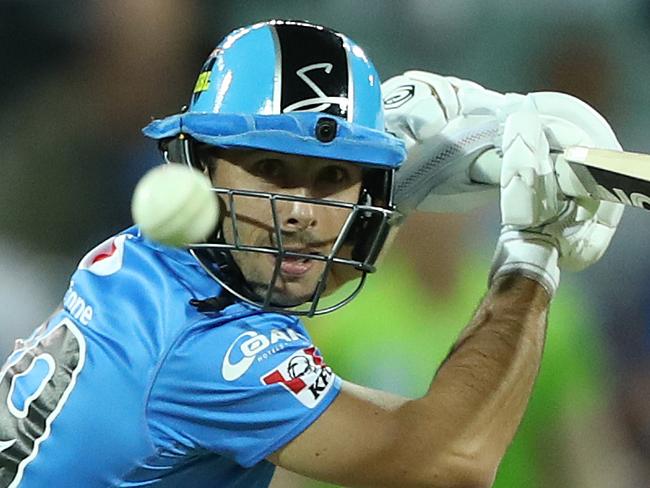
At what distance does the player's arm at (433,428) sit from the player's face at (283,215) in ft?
0.45

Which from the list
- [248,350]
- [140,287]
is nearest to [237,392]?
[248,350]

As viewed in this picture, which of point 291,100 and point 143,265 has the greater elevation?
point 291,100

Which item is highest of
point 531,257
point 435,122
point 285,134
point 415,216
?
point 285,134

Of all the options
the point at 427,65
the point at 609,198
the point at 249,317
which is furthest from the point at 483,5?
the point at 249,317

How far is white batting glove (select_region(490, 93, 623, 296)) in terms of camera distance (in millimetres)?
1276

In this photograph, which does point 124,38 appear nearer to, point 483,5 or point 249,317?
point 483,5

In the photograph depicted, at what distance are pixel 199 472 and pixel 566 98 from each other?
0.60 metres

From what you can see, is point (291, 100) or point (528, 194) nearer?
point (291, 100)

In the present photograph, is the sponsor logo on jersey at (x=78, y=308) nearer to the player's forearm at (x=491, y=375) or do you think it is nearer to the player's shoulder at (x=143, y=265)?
the player's shoulder at (x=143, y=265)

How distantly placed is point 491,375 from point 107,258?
412 mm

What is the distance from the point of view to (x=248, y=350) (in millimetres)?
1069

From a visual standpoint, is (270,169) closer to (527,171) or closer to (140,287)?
(140,287)

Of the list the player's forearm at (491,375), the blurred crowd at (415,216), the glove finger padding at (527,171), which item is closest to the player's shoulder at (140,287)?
the player's forearm at (491,375)

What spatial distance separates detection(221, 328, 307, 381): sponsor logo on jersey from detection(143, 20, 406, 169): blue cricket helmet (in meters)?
0.19
